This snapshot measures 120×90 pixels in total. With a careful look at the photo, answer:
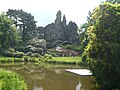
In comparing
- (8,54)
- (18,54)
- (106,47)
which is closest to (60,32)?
(18,54)

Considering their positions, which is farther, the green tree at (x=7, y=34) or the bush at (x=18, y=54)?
the green tree at (x=7, y=34)

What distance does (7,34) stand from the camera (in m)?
69.3

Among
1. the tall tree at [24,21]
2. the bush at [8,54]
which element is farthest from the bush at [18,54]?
the tall tree at [24,21]

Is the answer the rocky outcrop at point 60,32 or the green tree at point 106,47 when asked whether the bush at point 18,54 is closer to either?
the rocky outcrop at point 60,32

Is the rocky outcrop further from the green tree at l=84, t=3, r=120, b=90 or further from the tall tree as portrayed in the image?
the green tree at l=84, t=3, r=120, b=90

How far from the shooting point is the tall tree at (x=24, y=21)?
8588 centimetres

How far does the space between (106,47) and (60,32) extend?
6125 cm

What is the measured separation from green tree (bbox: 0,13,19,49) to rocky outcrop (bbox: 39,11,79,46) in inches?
620

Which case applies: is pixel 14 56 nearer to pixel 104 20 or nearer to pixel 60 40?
pixel 60 40

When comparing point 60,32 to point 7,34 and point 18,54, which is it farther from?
point 18,54

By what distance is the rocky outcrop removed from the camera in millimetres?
87562

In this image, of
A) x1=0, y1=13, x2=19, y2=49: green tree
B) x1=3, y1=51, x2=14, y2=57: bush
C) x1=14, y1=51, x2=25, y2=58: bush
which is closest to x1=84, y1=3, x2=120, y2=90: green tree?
x1=14, y1=51, x2=25, y2=58: bush

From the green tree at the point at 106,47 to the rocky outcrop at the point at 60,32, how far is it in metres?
55.5

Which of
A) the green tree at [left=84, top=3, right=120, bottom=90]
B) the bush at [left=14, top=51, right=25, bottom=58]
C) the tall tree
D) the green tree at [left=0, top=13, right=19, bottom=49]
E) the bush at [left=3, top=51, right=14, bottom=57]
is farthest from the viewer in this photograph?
the tall tree
